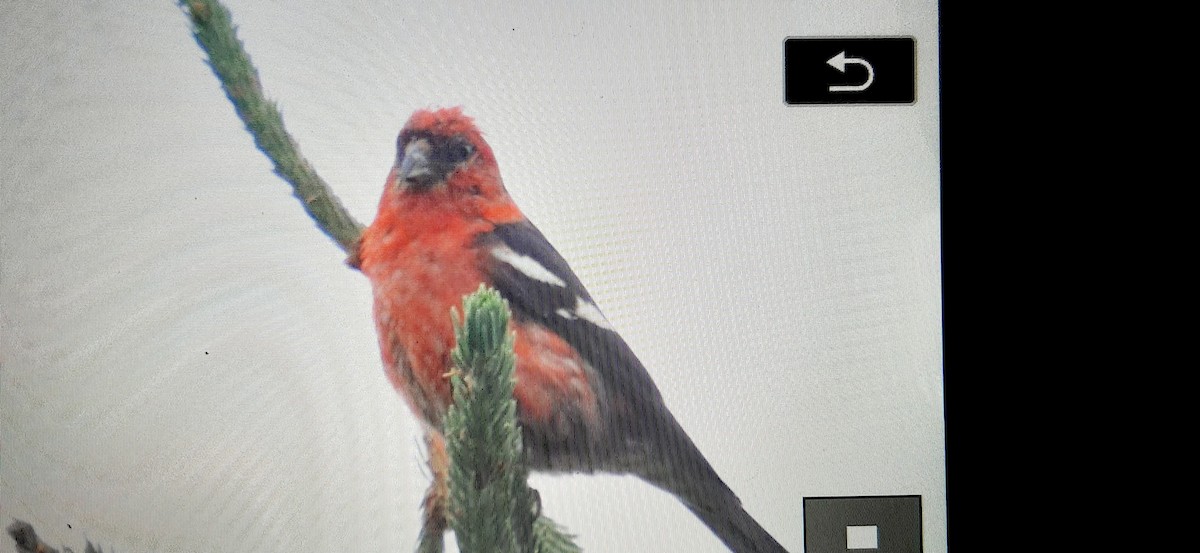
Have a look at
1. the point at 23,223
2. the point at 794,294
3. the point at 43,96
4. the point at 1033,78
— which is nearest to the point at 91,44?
the point at 43,96

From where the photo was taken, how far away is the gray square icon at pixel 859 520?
79 cm

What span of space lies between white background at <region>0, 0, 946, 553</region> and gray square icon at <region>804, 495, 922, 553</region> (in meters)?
0.02

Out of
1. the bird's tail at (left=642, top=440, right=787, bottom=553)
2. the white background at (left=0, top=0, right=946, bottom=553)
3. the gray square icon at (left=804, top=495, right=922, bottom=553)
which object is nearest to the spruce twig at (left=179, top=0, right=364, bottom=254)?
the white background at (left=0, top=0, right=946, bottom=553)

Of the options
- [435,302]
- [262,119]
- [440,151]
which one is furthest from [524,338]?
[262,119]

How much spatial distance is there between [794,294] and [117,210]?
0.64 metres

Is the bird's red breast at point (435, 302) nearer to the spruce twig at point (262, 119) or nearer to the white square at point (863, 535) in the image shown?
the spruce twig at point (262, 119)

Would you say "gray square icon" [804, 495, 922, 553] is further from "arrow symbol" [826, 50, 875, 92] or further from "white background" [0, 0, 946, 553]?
"arrow symbol" [826, 50, 875, 92]

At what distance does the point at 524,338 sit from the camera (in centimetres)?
77

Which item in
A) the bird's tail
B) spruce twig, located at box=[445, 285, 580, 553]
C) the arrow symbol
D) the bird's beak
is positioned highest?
the arrow symbol

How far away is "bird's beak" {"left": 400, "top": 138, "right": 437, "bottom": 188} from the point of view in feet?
2.55

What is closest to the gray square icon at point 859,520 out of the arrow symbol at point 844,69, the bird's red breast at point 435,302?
the bird's red breast at point 435,302

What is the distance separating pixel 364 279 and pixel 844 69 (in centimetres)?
48

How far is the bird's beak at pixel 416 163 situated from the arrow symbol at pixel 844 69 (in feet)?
1.23

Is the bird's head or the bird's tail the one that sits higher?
the bird's head
